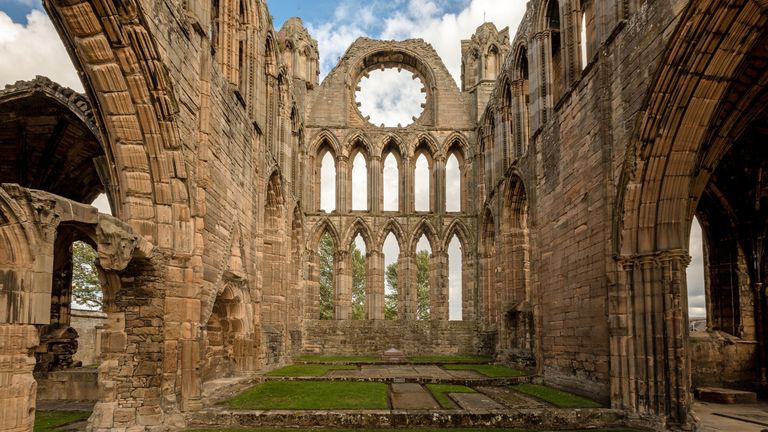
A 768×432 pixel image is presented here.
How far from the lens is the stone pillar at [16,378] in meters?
5.25

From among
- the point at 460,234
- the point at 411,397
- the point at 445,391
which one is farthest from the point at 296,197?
the point at 411,397

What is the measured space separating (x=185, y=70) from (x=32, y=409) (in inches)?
221

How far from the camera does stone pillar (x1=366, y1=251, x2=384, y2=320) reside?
2420 centimetres

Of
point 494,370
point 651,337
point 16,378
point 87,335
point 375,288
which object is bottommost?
point 494,370

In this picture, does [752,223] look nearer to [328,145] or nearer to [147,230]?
[147,230]

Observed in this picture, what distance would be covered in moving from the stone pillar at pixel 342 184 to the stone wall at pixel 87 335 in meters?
9.80

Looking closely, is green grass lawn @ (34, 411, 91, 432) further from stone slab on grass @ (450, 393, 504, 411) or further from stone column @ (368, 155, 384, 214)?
stone column @ (368, 155, 384, 214)

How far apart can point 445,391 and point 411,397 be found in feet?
3.37

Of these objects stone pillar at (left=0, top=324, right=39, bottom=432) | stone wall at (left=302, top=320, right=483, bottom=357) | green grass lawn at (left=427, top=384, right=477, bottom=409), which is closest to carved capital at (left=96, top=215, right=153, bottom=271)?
stone pillar at (left=0, top=324, right=39, bottom=432)

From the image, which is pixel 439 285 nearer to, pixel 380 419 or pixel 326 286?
pixel 326 286

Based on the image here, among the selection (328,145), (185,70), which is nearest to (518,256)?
(328,145)

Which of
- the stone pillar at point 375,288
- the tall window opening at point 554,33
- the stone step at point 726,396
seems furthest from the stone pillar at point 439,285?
the stone step at point 726,396

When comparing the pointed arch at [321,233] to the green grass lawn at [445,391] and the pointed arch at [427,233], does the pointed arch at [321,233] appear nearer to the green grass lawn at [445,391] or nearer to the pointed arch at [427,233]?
the pointed arch at [427,233]

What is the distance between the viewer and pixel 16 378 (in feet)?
17.6
